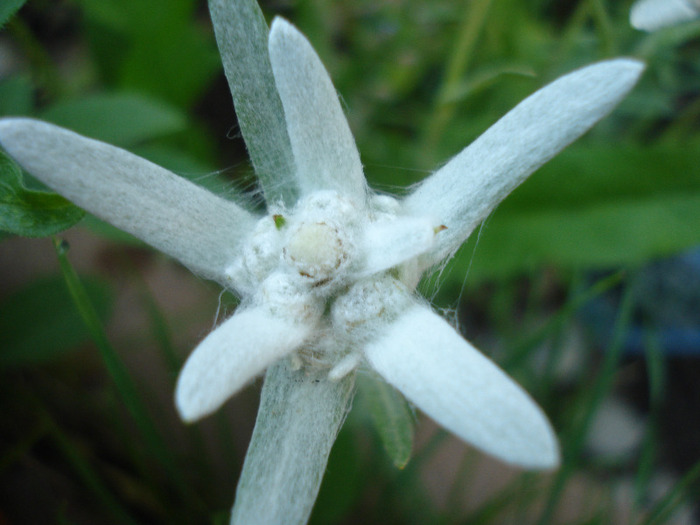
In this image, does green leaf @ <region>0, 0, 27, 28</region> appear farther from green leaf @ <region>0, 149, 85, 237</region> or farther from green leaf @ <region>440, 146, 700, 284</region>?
green leaf @ <region>440, 146, 700, 284</region>

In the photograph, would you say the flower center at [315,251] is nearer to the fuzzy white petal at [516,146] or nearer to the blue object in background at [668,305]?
the fuzzy white petal at [516,146]

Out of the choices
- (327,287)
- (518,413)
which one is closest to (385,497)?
(327,287)

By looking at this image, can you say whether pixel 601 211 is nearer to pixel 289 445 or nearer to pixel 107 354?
pixel 289 445

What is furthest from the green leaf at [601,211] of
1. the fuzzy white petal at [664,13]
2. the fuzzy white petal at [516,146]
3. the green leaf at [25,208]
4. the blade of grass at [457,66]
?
the green leaf at [25,208]

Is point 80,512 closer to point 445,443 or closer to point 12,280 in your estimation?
point 12,280

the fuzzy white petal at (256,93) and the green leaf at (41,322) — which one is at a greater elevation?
the fuzzy white petal at (256,93)

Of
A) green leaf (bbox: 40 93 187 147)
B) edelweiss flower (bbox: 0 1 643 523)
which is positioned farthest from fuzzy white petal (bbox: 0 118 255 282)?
green leaf (bbox: 40 93 187 147)
